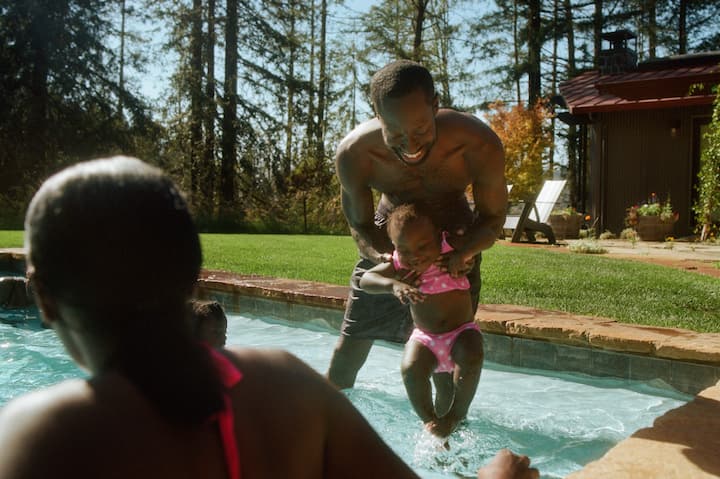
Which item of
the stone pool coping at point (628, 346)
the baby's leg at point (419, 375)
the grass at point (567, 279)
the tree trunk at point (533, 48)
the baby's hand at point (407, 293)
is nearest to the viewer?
the stone pool coping at point (628, 346)

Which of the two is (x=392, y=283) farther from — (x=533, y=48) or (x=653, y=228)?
(x=533, y=48)

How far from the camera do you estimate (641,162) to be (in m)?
16.0

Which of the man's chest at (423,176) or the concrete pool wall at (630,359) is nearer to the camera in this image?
the concrete pool wall at (630,359)

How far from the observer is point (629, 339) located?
3.94 metres

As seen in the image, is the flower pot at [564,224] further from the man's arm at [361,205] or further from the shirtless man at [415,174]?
the man's arm at [361,205]

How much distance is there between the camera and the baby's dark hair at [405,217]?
9.38 ft

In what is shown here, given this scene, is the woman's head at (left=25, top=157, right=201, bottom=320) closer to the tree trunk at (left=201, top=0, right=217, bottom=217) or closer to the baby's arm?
the baby's arm

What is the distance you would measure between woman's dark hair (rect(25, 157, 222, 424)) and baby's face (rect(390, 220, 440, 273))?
1999mm

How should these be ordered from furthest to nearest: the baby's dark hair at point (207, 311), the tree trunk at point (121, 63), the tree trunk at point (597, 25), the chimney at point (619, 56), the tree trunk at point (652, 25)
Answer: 1. the tree trunk at point (652, 25)
2. the tree trunk at point (597, 25)
3. the tree trunk at point (121, 63)
4. the chimney at point (619, 56)
5. the baby's dark hair at point (207, 311)

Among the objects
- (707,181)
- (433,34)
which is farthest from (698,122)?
(433,34)

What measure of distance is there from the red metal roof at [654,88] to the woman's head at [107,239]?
15.2 metres

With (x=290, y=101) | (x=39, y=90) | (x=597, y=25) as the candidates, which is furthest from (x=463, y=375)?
(x=597, y=25)

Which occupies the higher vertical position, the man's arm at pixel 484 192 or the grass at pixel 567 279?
the man's arm at pixel 484 192

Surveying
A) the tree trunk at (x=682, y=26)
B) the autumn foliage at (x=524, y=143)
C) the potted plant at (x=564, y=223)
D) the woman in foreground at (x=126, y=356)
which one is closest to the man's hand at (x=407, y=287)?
the woman in foreground at (x=126, y=356)
